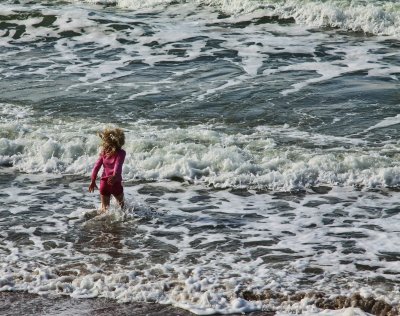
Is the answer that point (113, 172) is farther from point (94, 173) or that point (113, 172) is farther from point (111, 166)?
point (94, 173)

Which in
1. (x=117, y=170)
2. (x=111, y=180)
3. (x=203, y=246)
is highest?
(x=117, y=170)

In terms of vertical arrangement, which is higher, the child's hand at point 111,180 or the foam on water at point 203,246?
the child's hand at point 111,180

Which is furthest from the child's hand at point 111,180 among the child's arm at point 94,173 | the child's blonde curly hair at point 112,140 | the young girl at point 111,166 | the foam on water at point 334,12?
the foam on water at point 334,12

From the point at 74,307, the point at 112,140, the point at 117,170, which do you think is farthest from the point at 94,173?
the point at 74,307

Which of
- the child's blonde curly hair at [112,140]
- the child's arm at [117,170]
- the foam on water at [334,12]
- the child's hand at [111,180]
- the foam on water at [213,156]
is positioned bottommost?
the foam on water at [213,156]

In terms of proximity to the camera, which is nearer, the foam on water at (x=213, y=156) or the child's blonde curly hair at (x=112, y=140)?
the child's blonde curly hair at (x=112, y=140)

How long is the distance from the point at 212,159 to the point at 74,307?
15.1ft

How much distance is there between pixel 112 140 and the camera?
953cm

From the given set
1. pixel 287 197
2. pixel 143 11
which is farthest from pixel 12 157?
pixel 143 11

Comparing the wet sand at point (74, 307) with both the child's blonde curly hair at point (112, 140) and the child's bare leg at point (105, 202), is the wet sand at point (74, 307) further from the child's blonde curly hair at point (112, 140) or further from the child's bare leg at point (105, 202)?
the child's blonde curly hair at point (112, 140)

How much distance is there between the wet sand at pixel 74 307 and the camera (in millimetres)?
7145

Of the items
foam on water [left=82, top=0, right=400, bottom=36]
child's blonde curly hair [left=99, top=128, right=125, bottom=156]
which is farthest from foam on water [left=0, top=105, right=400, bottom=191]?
foam on water [left=82, top=0, right=400, bottom=36]

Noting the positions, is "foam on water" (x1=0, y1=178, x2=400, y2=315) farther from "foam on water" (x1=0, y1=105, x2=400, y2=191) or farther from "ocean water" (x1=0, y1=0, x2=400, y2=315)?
"foam on water" (x1=0, y1=105, x2=400, y2=191)

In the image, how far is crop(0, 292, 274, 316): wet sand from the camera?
7.14 meters
